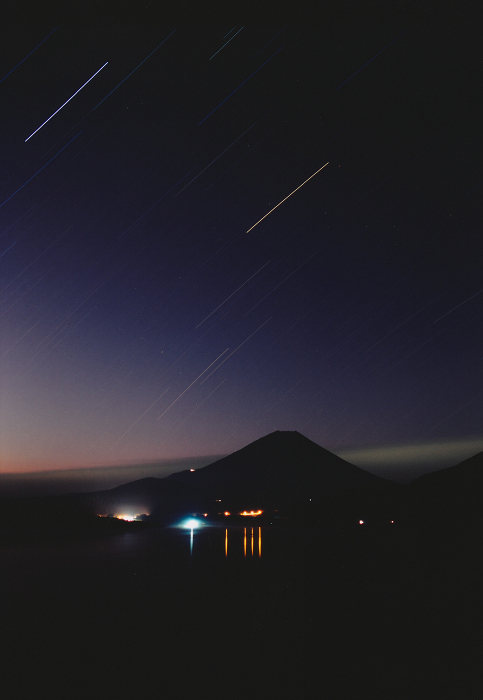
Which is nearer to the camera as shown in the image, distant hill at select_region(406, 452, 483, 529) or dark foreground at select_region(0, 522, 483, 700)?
dark foreground at select_region(0, 522, 483, 700)

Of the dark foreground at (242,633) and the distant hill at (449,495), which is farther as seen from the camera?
the distant hill at (449,495)

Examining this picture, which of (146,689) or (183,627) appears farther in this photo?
(183,627)

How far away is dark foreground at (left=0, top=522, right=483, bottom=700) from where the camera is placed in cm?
465

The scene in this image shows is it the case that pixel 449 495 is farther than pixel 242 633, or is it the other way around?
pixel 449 495

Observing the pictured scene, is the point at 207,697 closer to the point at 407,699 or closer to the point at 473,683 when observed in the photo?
the point at 407,699

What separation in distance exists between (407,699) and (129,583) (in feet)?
26.7

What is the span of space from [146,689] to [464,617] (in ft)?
19.5

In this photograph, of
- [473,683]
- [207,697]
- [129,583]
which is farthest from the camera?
[129,583]

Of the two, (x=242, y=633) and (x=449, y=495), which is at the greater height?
(x=449, y=495)

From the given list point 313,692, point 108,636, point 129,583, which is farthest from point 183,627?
point 129,583

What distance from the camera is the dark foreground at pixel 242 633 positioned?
15.3 ft

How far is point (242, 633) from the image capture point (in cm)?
637

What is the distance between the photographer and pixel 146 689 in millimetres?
4484

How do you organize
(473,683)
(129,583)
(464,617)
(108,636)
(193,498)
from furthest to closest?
(193,498), (129,583), (464,617), (108,636), (473,683)
